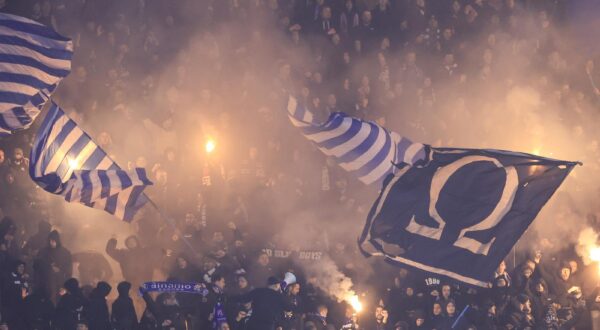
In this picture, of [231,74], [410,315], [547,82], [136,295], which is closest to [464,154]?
[410,315]

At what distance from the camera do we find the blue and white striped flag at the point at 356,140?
32.4ft

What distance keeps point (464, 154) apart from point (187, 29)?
22.1 feet

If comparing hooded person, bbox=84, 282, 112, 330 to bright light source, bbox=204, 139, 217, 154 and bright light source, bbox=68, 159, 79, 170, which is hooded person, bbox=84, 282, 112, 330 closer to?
bright light source, bbox=68, 159, 79, 170

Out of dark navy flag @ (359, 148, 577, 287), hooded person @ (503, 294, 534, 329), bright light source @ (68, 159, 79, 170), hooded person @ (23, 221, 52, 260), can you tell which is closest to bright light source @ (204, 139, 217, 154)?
hooded person @ (23, 221, 52, 260)

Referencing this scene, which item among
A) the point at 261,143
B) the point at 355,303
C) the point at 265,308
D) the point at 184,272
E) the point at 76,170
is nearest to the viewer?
the point at 76,170

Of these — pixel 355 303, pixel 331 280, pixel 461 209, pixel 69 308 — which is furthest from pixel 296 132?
pixel 461 209

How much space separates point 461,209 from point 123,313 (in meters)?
3.93

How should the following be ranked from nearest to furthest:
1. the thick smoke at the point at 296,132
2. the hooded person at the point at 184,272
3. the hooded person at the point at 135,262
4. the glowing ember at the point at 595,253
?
the hooded person at the point at 184,272, the hooded person at the point at 135,262, the glowing ember at the point at 595,253, the thick smoke at the point at 296,132

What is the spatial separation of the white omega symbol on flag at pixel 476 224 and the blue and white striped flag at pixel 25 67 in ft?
13.1

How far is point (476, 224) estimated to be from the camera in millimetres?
7961

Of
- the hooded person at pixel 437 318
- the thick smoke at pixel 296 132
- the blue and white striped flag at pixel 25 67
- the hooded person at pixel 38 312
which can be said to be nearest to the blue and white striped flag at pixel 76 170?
the blue and white striped flag at pixel 25 67

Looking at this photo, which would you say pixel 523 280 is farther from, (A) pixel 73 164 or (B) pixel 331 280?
(A) pixel 73 164

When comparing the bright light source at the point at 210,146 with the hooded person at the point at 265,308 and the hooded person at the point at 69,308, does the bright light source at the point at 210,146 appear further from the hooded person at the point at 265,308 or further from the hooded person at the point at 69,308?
the hooded person at the point at 69,308

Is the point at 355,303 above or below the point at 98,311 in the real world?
above
